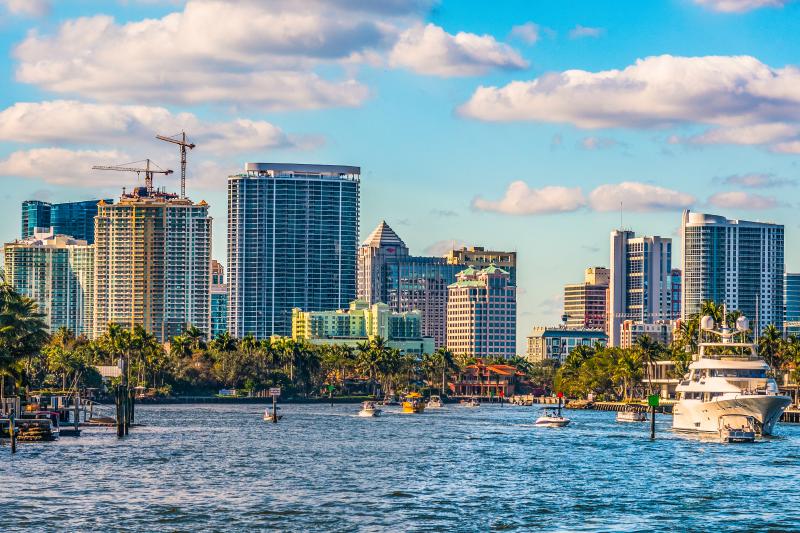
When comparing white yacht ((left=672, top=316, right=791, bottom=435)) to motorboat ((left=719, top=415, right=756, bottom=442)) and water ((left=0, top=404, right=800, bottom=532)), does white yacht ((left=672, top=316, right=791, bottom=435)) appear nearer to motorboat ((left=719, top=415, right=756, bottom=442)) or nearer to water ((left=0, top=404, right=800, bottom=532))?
motorboat ((left=719, top=415, right=756, bottom=442))

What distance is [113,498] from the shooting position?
100125 millimetres

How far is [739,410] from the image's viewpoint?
545 feet

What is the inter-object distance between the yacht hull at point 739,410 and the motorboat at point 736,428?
0.54m

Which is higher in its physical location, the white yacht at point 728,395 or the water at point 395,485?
the white yacht at point 728,395

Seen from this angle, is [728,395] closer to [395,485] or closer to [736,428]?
[736,428]

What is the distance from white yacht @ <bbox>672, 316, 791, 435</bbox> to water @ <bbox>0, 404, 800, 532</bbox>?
3544 mm

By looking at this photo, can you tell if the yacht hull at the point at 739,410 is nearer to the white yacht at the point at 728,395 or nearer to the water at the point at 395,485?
the white yacht at the point at 728,395

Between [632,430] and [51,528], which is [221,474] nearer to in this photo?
[51,528]

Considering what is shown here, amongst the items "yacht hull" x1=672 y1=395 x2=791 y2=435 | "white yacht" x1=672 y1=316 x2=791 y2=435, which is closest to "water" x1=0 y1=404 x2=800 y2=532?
"yacht hull" x1=672 y1=395 x2=791 y2=435

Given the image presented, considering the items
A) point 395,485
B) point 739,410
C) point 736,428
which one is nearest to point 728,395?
point 739,410

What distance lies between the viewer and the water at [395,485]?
91.3 meters


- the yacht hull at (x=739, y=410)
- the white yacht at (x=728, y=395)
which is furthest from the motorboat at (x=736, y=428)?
the yacht hull at (x=739, y=410)

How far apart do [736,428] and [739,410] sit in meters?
1.99

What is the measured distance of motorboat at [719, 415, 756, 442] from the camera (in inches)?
6255
